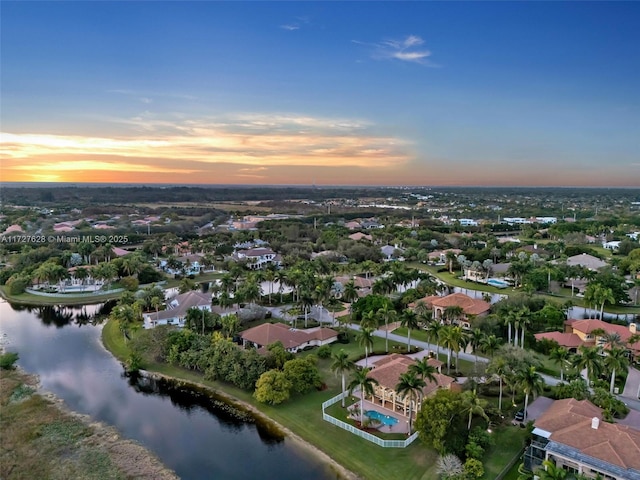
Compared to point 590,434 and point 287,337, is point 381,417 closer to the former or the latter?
point 590,434

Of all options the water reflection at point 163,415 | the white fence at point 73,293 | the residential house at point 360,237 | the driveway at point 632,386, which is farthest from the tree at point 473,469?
the residential house at point 360,237

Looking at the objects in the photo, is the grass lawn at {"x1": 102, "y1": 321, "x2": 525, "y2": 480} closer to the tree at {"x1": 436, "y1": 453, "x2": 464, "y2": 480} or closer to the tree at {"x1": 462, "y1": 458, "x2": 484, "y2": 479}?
the tree at {"x1": 436, "y1": 453, "x2": 464, "y2": 480}

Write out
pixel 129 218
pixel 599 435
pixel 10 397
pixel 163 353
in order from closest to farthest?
pixel 599 435 < pixel 10 397 < pixel 163 353 < pixel 129 218

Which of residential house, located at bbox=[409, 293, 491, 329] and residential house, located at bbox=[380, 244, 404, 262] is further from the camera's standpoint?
residential house, located at bbox=[380, 244, 404, 262]

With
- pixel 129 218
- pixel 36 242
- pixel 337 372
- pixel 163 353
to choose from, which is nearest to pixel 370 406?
pixel 337 372

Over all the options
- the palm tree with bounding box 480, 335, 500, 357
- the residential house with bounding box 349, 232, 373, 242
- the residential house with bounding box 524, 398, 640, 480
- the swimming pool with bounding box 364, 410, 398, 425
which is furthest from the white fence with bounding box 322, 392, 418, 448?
the residential house with bounding box 349, 232, 373, 242

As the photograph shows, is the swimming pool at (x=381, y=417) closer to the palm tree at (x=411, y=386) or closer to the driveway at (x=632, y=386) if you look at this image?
the palm tree at (x=411, y=386)

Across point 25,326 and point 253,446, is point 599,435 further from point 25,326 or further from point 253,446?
point 25,326
